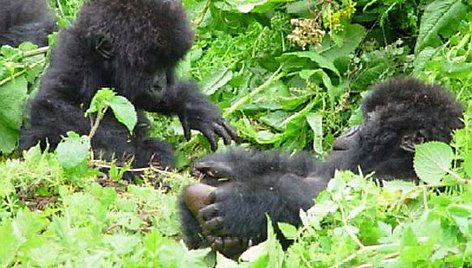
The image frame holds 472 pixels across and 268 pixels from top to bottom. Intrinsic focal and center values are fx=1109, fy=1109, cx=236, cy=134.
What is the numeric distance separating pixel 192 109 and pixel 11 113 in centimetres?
84

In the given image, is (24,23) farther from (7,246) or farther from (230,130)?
(7,246)

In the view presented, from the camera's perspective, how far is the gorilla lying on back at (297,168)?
132 inches

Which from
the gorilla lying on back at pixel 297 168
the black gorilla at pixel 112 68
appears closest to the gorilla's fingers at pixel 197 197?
the gorilla lying on back at pixel 297 168

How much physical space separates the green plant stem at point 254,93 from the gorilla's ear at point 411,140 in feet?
5.88

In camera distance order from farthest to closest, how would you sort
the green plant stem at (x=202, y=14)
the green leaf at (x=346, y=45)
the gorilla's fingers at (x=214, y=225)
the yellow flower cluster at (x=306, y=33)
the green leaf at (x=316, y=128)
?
Result: the green plant stem at (x=202, y=14)
the green leaf at (x=346, y=45)
the yellow flower cluster at (x=306, y=33)
the green leaf at (x=316, y=128)
the gorilla's fingers at (x=214, y=225)

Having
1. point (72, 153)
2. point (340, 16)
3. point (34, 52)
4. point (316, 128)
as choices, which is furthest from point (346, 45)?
point (72, 153)

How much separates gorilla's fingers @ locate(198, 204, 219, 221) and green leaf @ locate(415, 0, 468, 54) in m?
2.15

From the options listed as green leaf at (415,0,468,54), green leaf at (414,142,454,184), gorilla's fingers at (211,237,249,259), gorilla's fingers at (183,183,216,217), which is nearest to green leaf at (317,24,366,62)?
green leaf at (415,0,468,54)

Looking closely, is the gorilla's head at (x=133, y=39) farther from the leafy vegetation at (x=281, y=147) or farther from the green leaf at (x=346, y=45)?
the green leaf at (x=346, y=45)

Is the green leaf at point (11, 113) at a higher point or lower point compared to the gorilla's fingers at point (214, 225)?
lower

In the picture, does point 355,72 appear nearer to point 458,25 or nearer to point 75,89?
point 458,25

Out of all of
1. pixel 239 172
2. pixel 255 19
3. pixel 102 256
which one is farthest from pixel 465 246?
pixel 255 19

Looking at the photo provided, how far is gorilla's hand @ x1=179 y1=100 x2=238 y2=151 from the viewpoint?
514cm

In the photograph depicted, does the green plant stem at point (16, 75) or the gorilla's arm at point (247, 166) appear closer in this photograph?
the gorilla's arm at point (247, 166)
